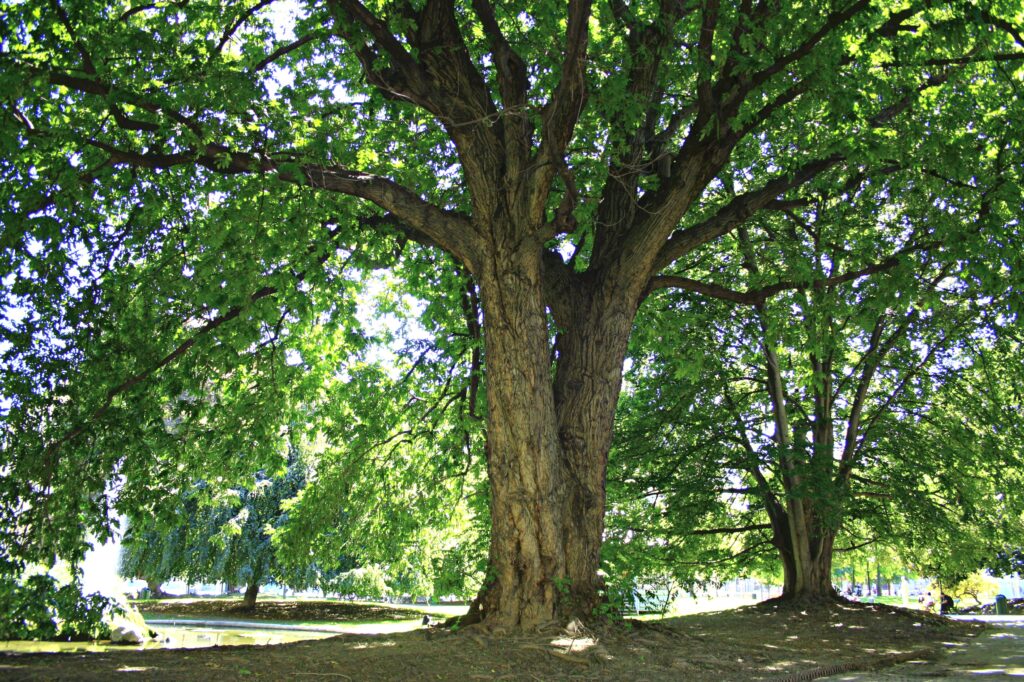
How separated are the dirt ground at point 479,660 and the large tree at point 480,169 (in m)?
0.50

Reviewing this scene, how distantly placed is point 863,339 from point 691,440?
3.72 metres

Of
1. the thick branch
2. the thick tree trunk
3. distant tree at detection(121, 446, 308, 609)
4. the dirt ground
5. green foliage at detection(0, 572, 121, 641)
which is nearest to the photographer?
the dirt ground

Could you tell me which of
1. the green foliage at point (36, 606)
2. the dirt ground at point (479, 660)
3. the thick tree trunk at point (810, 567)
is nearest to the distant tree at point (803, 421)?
the thick tree trunk at point (810, 567)

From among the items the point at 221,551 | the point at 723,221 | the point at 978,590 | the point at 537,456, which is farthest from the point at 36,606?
the point at 978,590

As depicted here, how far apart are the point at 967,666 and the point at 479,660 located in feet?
17.4

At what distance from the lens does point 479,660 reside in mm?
5430

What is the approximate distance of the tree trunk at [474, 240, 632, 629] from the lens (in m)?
6.25

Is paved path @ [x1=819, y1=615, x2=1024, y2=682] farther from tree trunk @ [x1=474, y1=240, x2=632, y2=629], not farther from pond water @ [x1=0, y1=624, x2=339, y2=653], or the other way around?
pond water @ [x1=0, y1=624, x2=339, y2=653]

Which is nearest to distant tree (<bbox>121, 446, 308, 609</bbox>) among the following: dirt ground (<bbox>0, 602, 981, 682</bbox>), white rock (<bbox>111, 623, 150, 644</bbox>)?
white rock (<bbox>111, 623, 150, 644</bbox>)

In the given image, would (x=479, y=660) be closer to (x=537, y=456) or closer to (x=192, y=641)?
(x=537, y=456)

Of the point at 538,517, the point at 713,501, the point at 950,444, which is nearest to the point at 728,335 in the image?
the point at 713,501

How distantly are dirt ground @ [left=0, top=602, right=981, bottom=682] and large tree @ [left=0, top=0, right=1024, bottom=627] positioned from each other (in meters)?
0.50

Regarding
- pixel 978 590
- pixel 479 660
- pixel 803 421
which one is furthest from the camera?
pixel 978 590

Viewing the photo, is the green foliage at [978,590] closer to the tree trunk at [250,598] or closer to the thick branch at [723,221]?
the tree trunk at [250,598]
